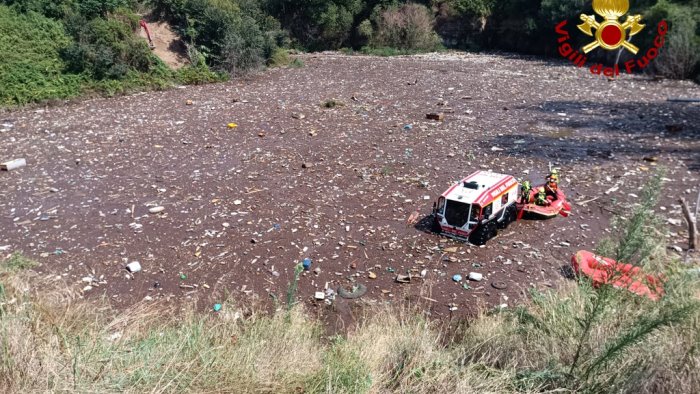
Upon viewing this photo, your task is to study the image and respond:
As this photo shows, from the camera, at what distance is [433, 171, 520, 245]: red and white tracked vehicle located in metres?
5.04

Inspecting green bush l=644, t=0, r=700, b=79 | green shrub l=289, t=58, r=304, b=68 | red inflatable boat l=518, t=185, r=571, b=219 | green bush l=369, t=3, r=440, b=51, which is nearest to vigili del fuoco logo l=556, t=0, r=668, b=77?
green bush l=644, t=0, r=700, b=79

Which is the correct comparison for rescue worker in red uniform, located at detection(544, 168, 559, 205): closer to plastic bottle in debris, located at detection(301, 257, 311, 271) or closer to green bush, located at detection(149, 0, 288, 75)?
plastic bottle in debris, located at detection(301, 257, 311, 271)

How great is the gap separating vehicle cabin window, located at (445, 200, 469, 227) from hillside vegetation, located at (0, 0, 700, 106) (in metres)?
10.3

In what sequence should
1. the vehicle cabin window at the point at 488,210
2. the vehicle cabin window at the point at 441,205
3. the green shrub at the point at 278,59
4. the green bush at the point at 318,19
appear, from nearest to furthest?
the vehicle cabin window at the point at 488,210
the vehicle cabin window at the point at 441,205
the green shrub at the point at 278,59
the green bush at the point at 318,19

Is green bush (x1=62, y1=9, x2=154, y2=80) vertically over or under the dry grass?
over

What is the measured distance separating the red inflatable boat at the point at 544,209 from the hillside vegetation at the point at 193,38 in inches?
419

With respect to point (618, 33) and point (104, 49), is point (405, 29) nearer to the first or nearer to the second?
point (618, 33)

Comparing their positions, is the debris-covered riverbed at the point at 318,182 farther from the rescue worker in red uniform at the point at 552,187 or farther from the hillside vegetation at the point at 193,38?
the hillside vegetation at the point at 193,38

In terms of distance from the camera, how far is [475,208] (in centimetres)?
504

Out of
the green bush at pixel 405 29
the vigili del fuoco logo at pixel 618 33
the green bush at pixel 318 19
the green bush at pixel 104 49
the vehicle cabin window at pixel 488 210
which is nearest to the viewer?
the vehicle cabin window at pixel 488 210

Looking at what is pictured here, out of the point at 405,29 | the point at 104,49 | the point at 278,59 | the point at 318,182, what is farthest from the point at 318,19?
the point at 318,182

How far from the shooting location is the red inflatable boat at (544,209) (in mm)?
5641

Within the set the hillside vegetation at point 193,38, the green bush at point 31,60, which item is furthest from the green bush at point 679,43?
the green bush at point 31,60

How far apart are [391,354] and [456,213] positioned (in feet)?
8.23
